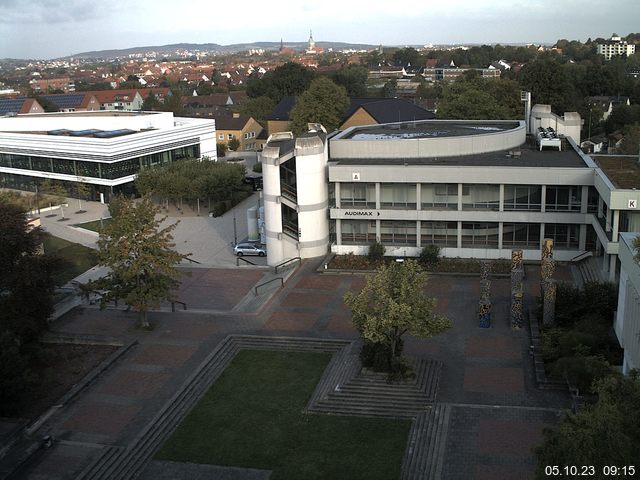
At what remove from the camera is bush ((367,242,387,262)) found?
3888 cm

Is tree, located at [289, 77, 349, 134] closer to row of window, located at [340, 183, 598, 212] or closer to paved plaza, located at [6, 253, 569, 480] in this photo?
row of window, located at [340, 183, 598, 212]

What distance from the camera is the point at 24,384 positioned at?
23.2 metres

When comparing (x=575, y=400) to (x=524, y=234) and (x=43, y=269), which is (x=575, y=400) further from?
(x=43, y=269)

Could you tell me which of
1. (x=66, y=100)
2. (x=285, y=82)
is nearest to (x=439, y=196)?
(x=285, y=82)

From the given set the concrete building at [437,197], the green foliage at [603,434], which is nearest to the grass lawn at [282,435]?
the green foliage at [603,434]

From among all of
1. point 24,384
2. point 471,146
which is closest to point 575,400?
point 24,384

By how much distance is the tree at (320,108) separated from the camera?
252 feet

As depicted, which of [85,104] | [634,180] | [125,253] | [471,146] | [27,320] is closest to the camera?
[27,320]

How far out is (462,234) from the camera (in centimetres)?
3903

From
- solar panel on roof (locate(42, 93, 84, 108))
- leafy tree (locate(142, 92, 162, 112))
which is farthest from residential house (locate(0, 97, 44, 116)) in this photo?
leafy tree (locate(142, 92, 162, 112))

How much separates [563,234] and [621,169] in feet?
14.8

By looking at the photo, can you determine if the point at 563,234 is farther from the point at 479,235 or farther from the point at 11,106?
the point at 11,106

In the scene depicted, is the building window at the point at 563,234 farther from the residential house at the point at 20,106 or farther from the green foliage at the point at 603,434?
the residential house at the point at 20,106

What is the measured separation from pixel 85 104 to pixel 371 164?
99422 millimetres
